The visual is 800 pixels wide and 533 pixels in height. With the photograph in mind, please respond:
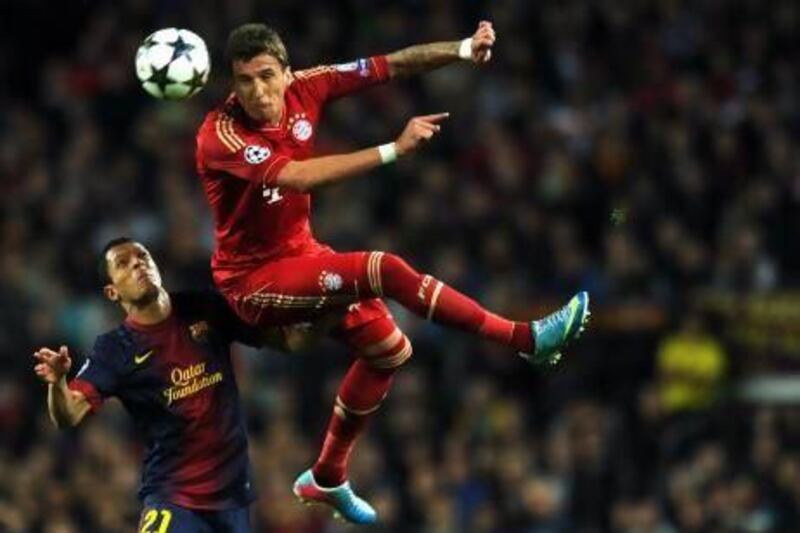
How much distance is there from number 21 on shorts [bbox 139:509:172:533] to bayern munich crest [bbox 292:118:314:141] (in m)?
1.99

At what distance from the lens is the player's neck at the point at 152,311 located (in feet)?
36.4

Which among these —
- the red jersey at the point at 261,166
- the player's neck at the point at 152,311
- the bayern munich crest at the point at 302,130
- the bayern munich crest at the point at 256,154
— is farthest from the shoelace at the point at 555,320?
the player's neck at the point at 152,311

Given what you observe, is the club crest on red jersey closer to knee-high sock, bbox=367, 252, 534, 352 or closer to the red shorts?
the red shorts

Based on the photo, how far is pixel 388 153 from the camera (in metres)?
9.89

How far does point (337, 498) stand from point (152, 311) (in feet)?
4.91

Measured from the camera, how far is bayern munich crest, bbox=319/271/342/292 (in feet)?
34.4

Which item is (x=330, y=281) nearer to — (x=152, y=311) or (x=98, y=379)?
(x=152, y=311)

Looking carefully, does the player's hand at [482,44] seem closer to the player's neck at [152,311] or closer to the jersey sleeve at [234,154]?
the jersey sleeve at [234,154]

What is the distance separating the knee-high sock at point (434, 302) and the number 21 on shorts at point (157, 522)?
1618 mm

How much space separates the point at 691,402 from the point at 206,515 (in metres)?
6.66

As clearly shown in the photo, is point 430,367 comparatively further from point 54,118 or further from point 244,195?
point 244,195

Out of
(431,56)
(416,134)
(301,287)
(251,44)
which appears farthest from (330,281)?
(431,56)

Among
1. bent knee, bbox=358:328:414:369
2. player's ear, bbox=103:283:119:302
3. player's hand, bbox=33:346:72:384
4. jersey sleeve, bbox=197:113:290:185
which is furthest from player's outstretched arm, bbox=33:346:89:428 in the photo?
bent knee, bbox=358:328:414:369

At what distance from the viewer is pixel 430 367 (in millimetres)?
17484
